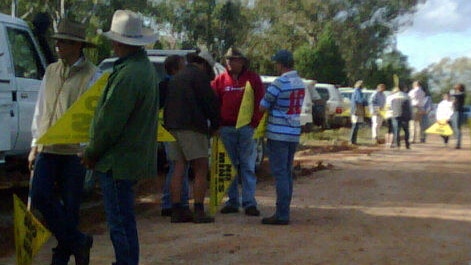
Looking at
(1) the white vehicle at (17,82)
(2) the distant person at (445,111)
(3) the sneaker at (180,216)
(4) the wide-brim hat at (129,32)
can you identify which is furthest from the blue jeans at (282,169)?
(2) the distant person at (445,111)

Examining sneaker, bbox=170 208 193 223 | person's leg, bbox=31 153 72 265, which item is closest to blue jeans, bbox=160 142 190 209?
sneaker, bbox=170 208 193 223

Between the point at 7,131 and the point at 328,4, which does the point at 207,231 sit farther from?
the point at 328,4

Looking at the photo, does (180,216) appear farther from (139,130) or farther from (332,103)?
(332,103)

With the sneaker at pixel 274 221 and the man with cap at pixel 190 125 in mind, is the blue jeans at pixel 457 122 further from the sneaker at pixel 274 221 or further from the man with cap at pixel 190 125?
the man with cap at pixel 190 125

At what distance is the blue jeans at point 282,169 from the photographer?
962 centimetres

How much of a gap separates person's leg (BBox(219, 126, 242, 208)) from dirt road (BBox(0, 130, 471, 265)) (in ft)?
0.61

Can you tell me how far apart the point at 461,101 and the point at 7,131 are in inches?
637

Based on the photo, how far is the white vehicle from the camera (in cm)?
977

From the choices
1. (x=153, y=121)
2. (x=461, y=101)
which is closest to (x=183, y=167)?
(x=153, y=121)

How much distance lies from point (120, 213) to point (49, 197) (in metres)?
1.04

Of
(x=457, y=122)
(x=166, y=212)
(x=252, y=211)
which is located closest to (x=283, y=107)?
(x=252, y=211)

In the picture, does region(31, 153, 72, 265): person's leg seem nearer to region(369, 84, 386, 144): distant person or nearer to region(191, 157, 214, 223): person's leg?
region(191, 157, 214, 223): person's leg

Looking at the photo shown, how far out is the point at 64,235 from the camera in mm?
6957

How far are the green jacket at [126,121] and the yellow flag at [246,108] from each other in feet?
13.2
